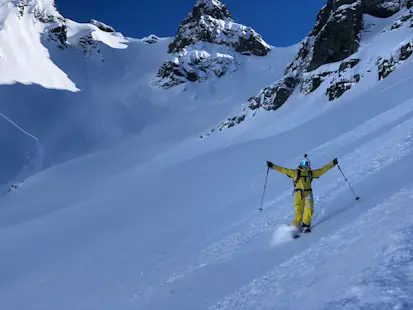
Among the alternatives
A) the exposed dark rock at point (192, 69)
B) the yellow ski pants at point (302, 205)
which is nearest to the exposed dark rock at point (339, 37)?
the exposed dark rock at point (192, 69)

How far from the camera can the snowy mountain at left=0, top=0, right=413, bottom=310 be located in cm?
548

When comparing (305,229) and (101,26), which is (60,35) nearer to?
(101,26)

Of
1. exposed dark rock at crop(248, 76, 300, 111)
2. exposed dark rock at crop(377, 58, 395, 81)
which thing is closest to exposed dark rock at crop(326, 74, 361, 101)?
exposed dark rock at crop(377, 58, 395, 81)

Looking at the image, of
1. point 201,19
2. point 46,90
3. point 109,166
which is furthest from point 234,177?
point 201,19

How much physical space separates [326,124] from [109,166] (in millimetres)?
27590

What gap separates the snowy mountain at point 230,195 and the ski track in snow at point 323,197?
71 mm

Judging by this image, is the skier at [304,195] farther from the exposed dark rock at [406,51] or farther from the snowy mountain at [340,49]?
the snowy mountain at [340,49]

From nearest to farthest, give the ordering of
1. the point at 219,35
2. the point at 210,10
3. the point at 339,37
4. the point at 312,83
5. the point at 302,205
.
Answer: the point at 302,205 → the point at 312,83 → the point at 339,37 → the point at 219,35 → the point at 210,10

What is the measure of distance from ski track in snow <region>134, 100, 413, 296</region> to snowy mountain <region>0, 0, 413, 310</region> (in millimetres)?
71

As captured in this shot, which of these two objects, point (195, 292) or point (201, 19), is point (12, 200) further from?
point (201, 19)

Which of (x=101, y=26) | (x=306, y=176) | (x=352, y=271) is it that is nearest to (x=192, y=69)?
(x=101, y=26)

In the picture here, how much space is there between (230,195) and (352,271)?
10.8m

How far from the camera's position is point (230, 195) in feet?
50.1

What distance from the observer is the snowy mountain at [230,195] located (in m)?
5.48
